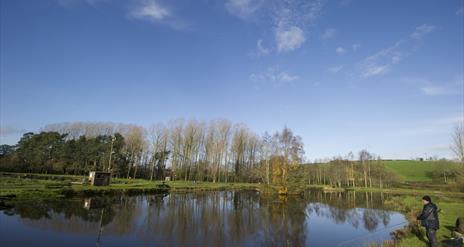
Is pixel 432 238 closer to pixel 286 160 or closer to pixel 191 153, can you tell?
pixel 286 160

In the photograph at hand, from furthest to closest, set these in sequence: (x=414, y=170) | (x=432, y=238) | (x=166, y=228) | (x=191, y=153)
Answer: (x=414, y=170), (x=191, y=153), (x=166, y=228), (x=432, y=238)

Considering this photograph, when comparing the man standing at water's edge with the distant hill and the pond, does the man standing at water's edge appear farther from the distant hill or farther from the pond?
the distant hill

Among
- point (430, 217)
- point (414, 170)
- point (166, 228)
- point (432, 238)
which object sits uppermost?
point (414, 170)

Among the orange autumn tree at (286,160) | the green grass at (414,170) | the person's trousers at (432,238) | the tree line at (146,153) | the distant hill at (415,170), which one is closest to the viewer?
the person's trousers at (432,238)

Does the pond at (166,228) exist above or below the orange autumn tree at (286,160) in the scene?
below

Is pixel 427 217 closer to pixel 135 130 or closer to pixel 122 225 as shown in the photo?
pixel 122 225

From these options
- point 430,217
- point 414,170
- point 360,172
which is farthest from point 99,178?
point 414,170

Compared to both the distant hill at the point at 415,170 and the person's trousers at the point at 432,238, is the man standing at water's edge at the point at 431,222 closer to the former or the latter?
the person's trousers at the point at 432,238

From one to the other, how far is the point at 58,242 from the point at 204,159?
59.3m

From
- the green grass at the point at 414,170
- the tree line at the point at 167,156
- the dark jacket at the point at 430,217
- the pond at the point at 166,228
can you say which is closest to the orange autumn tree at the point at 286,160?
the tree line at the point at 167,156

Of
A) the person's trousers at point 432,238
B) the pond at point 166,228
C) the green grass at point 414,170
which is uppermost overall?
the green grass at point 414,170

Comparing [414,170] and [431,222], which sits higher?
[414,170]

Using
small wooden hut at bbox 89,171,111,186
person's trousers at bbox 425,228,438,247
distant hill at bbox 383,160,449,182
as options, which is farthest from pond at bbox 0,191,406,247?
distant hill at bbox 383,160,449,182

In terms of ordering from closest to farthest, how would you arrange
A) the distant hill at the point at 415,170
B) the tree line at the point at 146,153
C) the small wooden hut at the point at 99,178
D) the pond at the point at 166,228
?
the pond at the point at 166,228
the small wooden hut at the point at 99,178
the tree line at the point at 146,153
the distant hill at the point at 415,170
